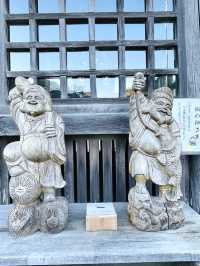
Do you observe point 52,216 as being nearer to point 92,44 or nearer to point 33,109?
point 33,109

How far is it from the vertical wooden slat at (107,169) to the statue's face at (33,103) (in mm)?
534

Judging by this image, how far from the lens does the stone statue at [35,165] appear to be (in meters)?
1.05

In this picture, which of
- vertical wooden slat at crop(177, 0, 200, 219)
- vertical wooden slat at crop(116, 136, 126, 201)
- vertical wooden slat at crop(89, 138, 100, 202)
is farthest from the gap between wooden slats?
vertical wooden slat at crop(177, 0, 200, 219)

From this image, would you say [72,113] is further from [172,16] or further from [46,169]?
[172,16]

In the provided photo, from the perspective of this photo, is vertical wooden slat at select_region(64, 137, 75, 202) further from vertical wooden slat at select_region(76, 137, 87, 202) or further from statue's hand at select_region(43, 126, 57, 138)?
statue's hand at select_region(43, 126, 57, 138)

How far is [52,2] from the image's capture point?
1.54m

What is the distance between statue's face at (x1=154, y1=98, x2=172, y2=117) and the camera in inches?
44.3

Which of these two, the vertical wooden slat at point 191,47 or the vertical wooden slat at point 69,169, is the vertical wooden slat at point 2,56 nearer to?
the vertical wooden slat at point 69,169

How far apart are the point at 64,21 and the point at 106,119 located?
1.81ft

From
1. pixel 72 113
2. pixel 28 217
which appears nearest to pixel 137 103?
pixel 72 113

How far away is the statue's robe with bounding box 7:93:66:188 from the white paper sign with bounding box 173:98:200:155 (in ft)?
2.09

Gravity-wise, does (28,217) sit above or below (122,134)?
below

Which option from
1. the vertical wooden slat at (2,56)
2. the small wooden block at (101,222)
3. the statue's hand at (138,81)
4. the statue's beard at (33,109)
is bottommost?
the small wooden block at (101,222)

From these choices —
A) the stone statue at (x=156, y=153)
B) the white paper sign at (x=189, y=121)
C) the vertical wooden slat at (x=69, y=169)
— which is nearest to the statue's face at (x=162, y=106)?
the stone statue at (x=156, y=153)
